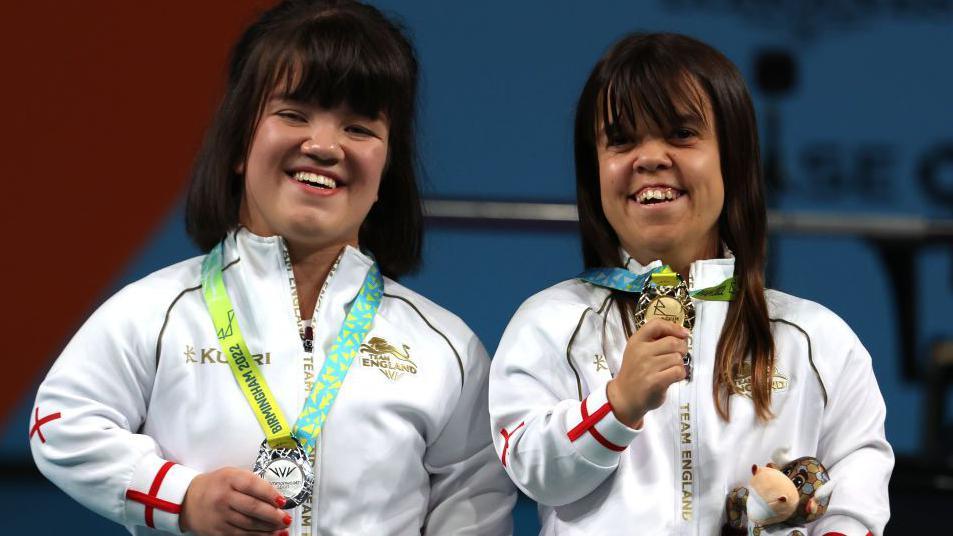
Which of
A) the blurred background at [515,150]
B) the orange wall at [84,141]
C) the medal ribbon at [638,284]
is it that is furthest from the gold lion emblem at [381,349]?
the orange wall at [84,141]

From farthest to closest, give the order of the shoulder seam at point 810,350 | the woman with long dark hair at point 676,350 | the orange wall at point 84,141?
the orange wall at point 84,141
the shoulder seam at point 810,350
the woman with long dark hair at point 676,350

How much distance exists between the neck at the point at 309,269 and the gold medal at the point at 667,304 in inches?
22.1

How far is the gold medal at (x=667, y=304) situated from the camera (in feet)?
6.32

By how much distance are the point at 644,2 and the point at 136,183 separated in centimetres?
146

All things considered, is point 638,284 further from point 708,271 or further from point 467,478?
point 467,478

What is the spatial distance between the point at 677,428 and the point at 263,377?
2.16 ft

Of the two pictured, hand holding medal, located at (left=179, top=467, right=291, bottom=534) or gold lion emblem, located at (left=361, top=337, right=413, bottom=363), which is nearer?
hand holding medal, located at (left=179, top=467, right=291, bottom=534)

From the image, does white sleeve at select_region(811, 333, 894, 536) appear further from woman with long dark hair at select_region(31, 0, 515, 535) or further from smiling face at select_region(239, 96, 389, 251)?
smiling face at select_region(239, 96, 389, 251)

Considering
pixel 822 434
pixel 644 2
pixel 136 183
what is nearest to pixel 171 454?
pixel 822 434

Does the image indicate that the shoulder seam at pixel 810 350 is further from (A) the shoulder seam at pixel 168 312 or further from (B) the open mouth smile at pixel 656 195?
(A) the shoulder seam at pixel 168 312

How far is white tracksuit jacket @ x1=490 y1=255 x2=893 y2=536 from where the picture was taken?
196 cm

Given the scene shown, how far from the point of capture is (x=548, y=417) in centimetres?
198

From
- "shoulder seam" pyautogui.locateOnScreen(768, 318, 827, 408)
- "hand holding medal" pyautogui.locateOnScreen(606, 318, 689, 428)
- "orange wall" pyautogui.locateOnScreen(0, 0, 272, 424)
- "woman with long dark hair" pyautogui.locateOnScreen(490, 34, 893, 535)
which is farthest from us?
"orange wall" pyautogui.locateOnScreen(0, 0, 272, 424)

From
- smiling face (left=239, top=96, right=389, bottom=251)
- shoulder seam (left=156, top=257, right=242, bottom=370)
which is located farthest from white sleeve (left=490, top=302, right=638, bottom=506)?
shoulder seam (left=156, top=257, right=242, bottom=370)
